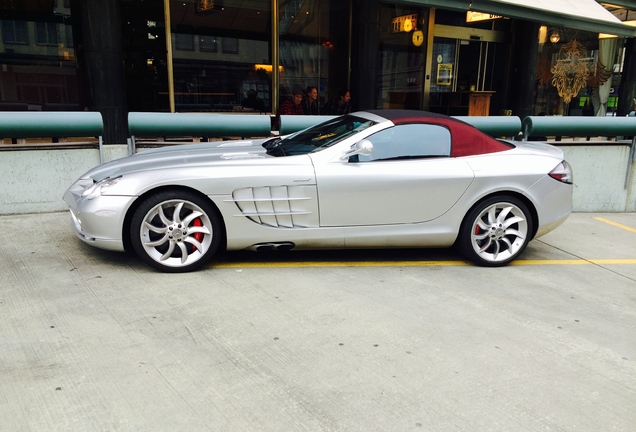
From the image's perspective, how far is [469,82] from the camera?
1451 cm

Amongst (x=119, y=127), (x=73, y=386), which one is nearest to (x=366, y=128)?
(x=73, y=386)

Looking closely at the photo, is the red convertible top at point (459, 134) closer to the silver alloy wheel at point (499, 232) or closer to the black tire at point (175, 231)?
the silver alloy wheel at point (499, 232)

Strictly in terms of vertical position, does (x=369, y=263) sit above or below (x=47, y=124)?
below

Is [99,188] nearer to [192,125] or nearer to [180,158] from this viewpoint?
[180,158]

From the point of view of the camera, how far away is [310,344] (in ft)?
11.1

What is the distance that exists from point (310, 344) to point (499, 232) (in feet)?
8.22

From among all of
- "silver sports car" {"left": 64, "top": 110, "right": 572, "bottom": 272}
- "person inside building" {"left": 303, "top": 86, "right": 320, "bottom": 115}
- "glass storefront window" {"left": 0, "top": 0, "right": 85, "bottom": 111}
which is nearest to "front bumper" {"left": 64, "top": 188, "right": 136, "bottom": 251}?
"silver sports car" {"left": 64, "top": 110, "right": 572, "bottom": 272}

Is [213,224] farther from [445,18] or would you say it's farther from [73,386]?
[445,18]

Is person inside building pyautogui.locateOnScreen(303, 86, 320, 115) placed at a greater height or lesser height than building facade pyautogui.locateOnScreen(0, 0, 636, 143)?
lesser

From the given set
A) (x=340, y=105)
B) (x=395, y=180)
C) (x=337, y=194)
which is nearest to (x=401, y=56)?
(x=340, y=105)

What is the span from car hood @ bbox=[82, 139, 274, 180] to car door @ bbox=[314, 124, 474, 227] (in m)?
0.67

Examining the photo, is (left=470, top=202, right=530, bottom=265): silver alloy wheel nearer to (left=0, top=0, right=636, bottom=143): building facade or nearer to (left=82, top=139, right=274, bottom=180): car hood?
(left=82, top=139, right=274, bottom=180): car hood

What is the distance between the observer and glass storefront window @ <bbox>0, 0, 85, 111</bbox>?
973 centimetres

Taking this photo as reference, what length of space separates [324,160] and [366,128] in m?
0.55
